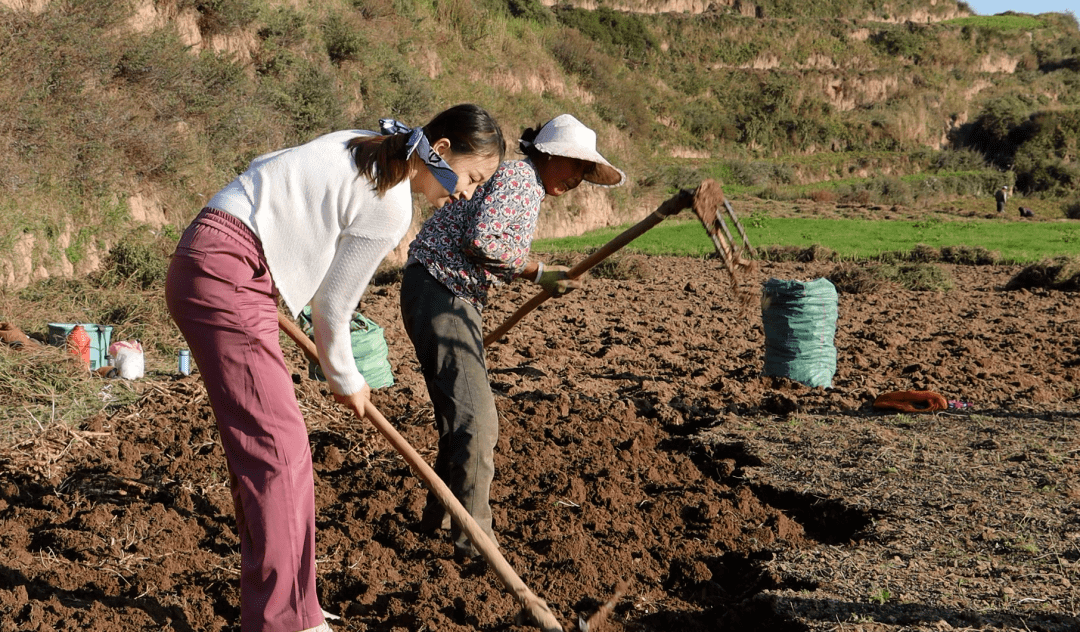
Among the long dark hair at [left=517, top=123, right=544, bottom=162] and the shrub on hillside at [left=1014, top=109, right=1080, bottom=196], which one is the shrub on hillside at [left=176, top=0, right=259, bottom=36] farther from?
the shrub on hillside at [left=1014, top=109, right=1080, bottom=196]

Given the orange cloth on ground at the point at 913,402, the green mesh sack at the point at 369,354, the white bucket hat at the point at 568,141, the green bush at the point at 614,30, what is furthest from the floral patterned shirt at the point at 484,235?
the green bush at the point at 614,30

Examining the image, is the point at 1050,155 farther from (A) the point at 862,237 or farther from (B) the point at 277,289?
(B) the point at 277,289

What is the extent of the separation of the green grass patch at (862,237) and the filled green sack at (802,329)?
1063cm

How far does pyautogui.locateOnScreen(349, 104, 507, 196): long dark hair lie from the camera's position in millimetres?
2557

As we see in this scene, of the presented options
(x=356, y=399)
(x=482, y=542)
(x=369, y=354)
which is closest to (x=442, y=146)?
(x=356, y=399)

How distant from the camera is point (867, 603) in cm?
324

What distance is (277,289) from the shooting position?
2.68m

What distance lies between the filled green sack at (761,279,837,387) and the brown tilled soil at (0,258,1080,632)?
0.48ft

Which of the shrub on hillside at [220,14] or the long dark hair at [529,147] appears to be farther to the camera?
the shrub on hillside at [220,14]

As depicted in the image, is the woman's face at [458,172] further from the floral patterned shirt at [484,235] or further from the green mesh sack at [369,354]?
the green mesh sack at [369,354]

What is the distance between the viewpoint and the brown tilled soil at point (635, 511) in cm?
329

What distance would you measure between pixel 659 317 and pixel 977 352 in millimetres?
3349

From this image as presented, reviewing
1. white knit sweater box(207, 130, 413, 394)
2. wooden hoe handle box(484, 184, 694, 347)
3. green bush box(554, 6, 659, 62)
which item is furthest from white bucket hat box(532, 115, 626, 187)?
green bush box(554, 6, 659, 62)

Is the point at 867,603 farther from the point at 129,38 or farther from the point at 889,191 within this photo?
the point at 889,191
